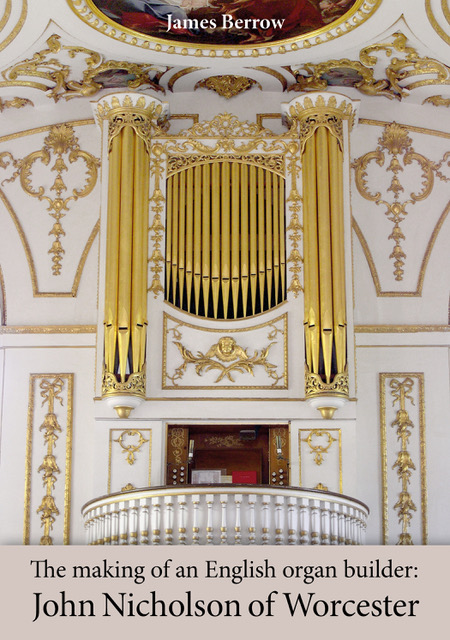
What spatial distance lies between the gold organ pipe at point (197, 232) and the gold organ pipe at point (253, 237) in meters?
0.50

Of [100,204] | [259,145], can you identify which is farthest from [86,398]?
[259,145]

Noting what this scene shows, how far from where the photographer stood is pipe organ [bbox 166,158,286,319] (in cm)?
1171

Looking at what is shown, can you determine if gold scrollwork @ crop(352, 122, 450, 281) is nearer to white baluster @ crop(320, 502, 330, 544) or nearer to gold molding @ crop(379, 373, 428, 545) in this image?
gold molding @ crop(379, 373, 428, 545)

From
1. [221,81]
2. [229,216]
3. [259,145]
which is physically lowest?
[229,216]

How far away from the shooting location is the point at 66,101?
12.9m

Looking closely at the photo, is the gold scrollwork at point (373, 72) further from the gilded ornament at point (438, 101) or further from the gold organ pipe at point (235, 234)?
the gold organ pipe at point (235, 234)

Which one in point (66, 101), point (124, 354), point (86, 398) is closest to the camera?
point (124, 354)

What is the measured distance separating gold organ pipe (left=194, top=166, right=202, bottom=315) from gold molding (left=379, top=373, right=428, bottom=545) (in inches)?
80.9

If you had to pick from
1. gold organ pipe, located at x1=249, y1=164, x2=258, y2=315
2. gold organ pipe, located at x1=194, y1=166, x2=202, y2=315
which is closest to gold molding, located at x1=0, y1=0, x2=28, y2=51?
gold organ pipe, located at x1=194, y1=166, x2=202, y2=315

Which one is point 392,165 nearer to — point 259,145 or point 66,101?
point 259,145

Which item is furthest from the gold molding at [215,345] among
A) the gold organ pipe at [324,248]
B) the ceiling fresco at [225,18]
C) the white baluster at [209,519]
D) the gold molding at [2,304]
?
the ceiling fresco at [225,18]

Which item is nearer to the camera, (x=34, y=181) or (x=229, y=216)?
(x=229, y=216)

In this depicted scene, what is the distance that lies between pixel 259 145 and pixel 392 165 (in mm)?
1510

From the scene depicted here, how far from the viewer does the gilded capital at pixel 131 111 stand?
12.1 metres
